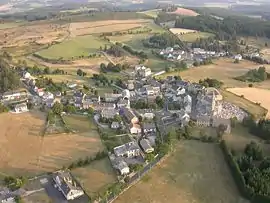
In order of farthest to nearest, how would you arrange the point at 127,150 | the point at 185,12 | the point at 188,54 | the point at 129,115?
1. the point at 185,12
2. the point at 188,54
3. the point at 129,115
4. the point at 127,150

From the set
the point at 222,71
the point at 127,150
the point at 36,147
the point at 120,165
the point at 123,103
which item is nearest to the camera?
the point at 120,165

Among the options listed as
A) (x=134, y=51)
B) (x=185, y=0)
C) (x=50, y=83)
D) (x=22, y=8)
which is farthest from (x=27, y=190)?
(x=185, y=0)

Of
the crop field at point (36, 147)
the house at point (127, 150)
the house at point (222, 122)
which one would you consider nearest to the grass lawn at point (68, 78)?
the crop field at point (36, 147)

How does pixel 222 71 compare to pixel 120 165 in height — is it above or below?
below

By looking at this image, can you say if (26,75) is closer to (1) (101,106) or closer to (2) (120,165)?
(1) (101,106)

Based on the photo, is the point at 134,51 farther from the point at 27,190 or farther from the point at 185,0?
the point at 185,0

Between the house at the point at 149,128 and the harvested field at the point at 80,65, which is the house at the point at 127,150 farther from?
the harvested field at the point at 80,65

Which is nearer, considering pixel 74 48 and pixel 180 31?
pixel 74 48

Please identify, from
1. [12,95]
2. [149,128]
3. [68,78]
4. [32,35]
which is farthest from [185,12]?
[149,128]

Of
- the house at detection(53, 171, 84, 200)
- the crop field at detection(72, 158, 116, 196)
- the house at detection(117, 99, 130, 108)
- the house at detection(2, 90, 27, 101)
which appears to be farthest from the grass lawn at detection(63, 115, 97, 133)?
the house at detection(2, 90, 27, 101)
